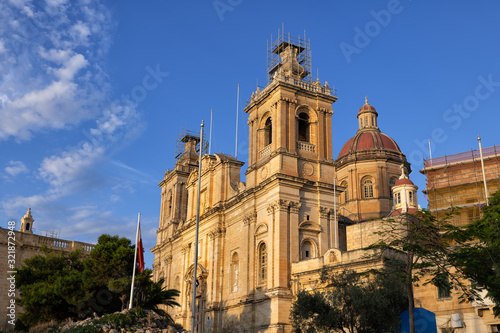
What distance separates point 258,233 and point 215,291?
294 inches

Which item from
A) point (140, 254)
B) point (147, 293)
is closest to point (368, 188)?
point (147, 293)

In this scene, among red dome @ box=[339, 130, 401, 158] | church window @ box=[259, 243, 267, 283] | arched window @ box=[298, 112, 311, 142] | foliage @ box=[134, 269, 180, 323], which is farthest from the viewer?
red dome @ box=[339, 130, 401, 158]

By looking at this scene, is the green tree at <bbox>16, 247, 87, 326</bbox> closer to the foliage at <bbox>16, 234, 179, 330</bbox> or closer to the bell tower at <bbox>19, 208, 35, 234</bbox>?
the foliage at <bbox>16, 234, 179, 330</bbox>

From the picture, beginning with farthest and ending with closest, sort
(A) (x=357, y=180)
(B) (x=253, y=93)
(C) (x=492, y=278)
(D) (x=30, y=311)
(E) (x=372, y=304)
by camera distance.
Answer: (A) (x=357, y=180) < (B) (x=253, y=93) < (D) (x=30, y=311) < (E) (x=372, y=304) < (C) (x=492, y=278)

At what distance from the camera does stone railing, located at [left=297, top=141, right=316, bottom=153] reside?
3722 centimetres

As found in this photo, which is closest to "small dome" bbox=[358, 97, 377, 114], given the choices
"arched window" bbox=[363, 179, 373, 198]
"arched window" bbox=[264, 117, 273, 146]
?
"arched window" bbox=[363, 179, 373, 198]

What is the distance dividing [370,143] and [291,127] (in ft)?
64.4

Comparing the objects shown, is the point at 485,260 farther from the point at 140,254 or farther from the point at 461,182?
the point at 461,182

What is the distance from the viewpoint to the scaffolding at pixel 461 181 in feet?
122

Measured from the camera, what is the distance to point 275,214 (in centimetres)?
3388

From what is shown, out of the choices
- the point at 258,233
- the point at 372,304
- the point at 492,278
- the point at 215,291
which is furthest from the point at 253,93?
the point at 492,278

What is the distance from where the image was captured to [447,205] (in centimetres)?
3916

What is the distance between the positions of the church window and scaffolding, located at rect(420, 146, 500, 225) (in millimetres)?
12633

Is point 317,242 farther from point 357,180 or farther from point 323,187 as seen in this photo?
point 357,180
